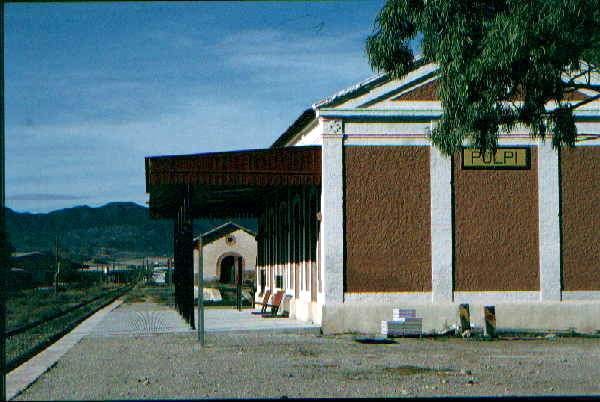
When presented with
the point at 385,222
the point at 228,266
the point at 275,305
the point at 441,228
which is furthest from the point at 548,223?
the point at 228,266

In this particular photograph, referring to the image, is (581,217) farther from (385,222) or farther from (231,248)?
(231,248)

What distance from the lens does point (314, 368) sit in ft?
44.1

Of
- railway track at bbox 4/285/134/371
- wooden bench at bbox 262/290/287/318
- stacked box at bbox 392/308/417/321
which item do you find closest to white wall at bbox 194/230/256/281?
railway track at bbox 4/285/134/371

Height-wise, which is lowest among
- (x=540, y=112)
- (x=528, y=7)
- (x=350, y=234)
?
(x=350, y=234)

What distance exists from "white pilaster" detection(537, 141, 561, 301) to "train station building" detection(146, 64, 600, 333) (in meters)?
0.02

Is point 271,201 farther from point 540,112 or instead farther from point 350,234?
point 540,112

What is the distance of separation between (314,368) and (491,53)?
5201mm

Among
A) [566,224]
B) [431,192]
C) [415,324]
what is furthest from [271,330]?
[566,224]

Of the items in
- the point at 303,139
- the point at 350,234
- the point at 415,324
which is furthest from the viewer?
the point at 303,139

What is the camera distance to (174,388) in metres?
11.3

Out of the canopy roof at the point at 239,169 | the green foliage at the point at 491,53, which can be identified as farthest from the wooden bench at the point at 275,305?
the green foliage at the point at 491,53

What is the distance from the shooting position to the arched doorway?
236 feet

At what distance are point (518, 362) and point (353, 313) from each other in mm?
6186

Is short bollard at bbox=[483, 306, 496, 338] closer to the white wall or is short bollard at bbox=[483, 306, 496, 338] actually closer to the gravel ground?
the gravel ground
